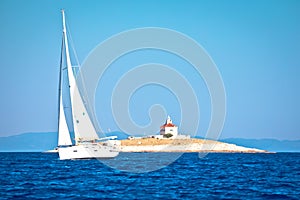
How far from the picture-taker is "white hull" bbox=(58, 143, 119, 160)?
240 feet

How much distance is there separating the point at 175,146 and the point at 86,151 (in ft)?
298

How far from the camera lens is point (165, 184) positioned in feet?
131

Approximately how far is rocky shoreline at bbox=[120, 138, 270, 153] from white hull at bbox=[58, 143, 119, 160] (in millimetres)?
73080

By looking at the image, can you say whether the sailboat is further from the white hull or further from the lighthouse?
the lighthouse

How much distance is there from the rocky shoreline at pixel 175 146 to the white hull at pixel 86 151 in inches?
2877

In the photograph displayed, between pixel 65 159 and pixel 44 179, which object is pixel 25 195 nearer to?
pixel 44 179

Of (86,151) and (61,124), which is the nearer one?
(61,124)

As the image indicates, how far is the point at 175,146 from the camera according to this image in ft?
532

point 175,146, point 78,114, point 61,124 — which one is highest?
point 78,114

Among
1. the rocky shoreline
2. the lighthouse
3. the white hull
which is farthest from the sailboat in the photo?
the lighthouse

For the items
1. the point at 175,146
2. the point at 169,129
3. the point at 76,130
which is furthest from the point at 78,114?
the point at 169,129

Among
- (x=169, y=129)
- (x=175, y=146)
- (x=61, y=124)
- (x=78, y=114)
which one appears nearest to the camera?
(x=61, y=124)

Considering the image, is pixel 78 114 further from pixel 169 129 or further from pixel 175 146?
pixel 169 129

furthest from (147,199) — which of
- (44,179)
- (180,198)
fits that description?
(44,179)
